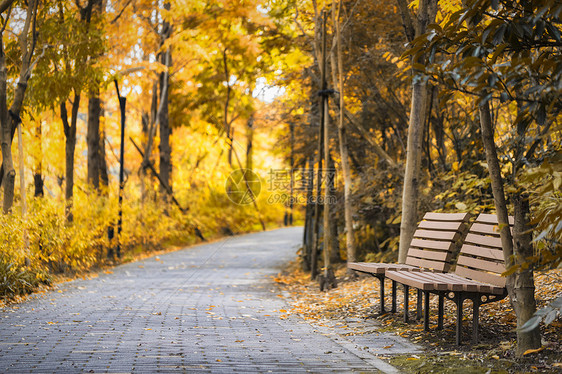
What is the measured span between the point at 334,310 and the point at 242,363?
11.1 feet

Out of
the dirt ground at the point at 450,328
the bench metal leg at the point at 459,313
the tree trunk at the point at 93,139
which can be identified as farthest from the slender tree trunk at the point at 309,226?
the bench metal leg at the point at 459,313

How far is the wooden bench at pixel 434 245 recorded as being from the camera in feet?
20.5

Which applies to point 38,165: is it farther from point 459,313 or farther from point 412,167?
point 459,313

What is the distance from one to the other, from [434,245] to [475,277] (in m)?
1.08

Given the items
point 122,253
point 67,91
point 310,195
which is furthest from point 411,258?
point 122,253

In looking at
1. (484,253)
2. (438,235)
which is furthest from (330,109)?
(484,253)

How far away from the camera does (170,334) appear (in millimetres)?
5816

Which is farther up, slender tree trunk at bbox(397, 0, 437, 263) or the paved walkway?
slender tree trunk at bbox(397, 0, 437, 263)

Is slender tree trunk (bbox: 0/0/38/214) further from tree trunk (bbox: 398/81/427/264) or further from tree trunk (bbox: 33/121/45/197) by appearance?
tree trunk (bbox: 33/121/45/197)

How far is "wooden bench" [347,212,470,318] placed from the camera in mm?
6258

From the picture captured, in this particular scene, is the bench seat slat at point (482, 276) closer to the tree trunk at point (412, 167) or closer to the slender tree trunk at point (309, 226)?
the tree trunk at point (412, 167)

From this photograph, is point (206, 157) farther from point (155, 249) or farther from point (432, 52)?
point (432, 52)

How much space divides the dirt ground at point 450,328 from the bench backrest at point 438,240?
593 mm

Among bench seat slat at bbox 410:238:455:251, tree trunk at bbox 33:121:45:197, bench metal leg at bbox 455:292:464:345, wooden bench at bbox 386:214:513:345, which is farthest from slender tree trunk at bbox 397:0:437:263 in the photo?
tree trunk at bbox 33:121:45:197
